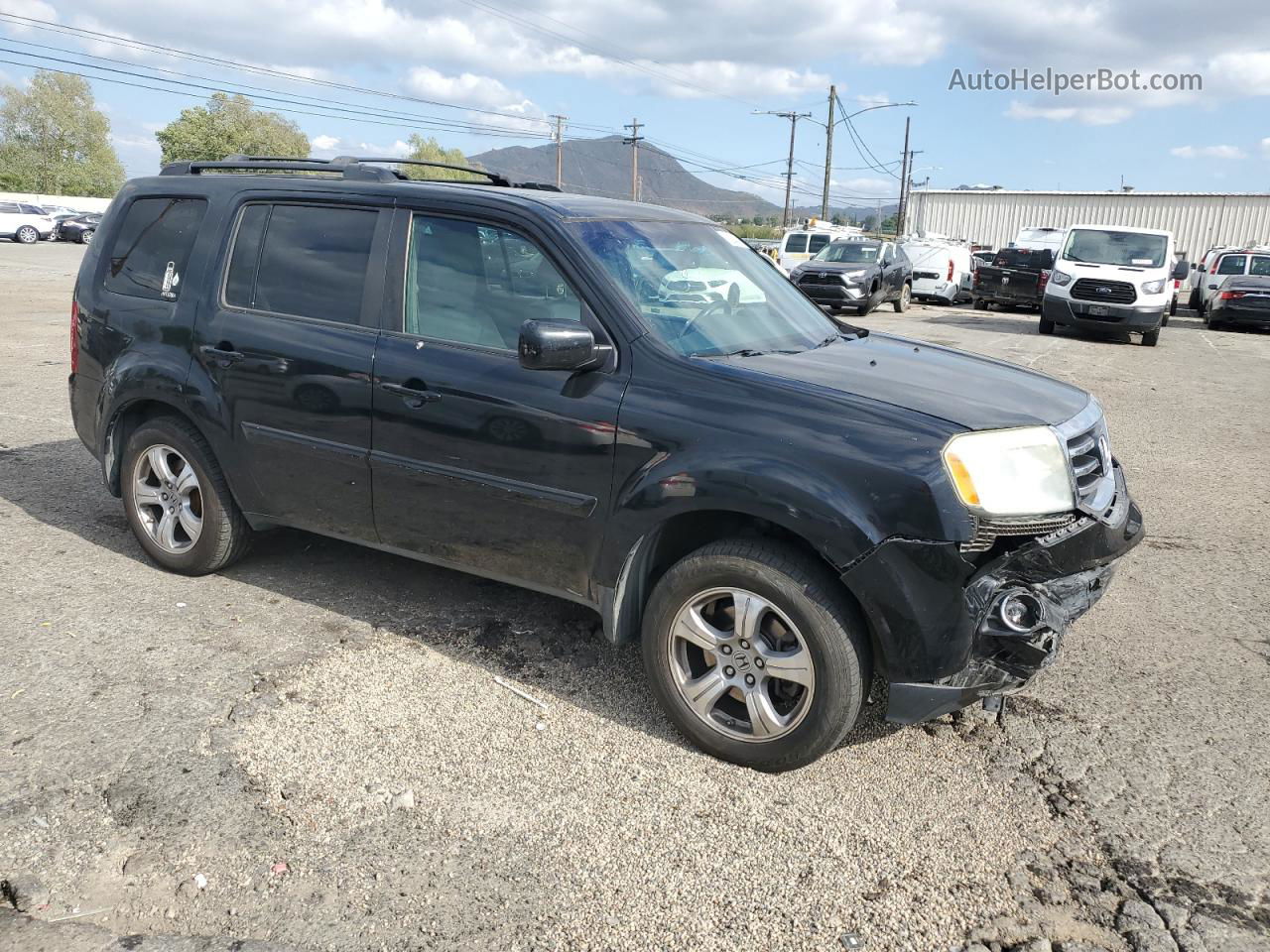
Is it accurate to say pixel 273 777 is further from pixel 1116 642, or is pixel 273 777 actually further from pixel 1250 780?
pixel 1116 642

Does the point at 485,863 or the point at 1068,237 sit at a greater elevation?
the point at 1068,237

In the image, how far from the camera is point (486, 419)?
3695mm

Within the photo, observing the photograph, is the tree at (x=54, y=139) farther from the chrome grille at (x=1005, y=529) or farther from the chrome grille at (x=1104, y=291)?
the chrome grille at (x=1005, y=529)

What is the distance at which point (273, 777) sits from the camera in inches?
126

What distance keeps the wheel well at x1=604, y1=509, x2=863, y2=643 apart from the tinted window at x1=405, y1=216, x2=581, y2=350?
0.83m

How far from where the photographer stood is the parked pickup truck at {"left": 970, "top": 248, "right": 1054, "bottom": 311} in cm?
2354

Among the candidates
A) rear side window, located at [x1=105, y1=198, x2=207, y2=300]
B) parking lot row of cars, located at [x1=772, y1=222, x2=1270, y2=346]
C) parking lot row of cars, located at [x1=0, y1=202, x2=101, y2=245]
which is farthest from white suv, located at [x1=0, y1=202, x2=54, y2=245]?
rear side window, located at [x1=105, y1=198, x2=207, y2=300]

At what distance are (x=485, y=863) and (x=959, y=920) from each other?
1283mm

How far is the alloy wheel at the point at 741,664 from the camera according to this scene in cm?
325

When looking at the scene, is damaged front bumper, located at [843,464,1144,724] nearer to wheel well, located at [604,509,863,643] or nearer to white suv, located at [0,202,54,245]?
wheel well, located at [604,509,863,643]

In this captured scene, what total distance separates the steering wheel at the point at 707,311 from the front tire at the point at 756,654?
33.1 inches

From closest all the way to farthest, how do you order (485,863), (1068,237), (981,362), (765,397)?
(485,863) → (765,397) → (981,362) → (1068,237)

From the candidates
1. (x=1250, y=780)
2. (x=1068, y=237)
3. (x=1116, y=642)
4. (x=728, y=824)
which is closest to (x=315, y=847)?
(x=728, y=824)

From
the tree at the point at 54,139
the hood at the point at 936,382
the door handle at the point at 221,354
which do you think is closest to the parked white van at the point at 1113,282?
the hood at the point at 936,382
